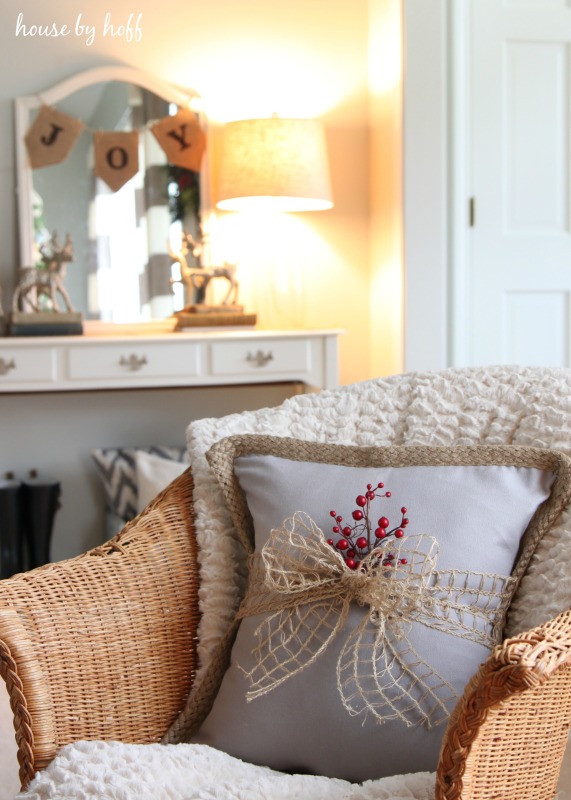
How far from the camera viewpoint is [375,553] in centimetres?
111

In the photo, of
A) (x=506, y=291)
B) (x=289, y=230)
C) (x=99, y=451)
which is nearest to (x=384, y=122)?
(x=289, y=230)

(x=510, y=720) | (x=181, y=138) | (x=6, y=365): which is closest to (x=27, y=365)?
(x=6, y=365)

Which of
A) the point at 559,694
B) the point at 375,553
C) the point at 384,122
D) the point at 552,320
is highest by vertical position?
the point at 384,122

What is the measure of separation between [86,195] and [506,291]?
132cm

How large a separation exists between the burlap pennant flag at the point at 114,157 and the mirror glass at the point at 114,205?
2 centimetres

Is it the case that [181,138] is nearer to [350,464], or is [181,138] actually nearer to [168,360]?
[168,360]

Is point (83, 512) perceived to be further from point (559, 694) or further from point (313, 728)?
point (559, 694)

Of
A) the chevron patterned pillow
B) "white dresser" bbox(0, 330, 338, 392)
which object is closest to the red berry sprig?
"white dresser" bbox(0, 330, 338, 392)

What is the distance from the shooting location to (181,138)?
117 inches

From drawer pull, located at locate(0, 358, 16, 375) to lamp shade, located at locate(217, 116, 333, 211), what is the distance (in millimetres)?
785

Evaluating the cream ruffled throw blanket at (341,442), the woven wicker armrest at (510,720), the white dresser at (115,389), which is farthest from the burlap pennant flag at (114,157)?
the woven wicker armrest at (510,720)

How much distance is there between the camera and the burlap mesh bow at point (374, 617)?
3.51 ft

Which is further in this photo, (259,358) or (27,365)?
(259,358)

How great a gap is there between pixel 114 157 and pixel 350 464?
1967mm
